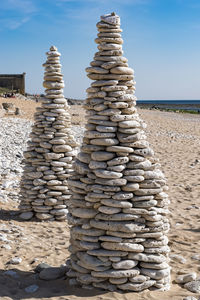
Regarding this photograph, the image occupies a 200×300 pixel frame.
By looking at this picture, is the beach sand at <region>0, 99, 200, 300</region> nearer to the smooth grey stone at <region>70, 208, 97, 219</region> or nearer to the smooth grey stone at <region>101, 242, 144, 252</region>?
the smooth grey stone at <region>101, 242, 144, 252</region>

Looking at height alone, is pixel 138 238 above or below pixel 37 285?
above

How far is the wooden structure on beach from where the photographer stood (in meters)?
47.4

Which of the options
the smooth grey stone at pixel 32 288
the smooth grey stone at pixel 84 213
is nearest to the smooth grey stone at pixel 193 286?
the smooth grey stone at pixel 84 213

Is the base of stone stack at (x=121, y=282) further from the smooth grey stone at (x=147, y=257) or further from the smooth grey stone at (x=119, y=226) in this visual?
the smooth grey stone at (x=119, y=226)

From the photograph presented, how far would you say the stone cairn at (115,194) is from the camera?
560cm

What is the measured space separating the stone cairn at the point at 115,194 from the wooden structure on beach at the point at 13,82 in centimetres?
4189

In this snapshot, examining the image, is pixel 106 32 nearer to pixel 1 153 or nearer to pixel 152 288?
pixel 152 288

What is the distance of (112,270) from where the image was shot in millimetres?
5574

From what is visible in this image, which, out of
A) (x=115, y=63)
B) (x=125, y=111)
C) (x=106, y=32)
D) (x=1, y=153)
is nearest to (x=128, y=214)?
(x=125, y=111)

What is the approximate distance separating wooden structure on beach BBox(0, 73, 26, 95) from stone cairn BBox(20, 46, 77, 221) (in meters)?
38.0

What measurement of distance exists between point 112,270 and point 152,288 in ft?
2.25

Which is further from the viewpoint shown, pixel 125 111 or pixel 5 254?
pixel 5 254

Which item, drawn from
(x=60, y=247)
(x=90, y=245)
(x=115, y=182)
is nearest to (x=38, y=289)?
(x=90, y=245)

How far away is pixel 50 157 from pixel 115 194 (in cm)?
419
